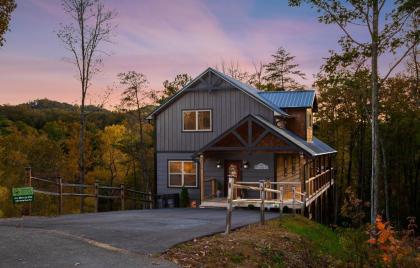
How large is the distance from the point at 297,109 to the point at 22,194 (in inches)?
717

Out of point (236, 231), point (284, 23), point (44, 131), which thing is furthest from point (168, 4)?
point (44, 131)

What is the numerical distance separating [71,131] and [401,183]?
134ft

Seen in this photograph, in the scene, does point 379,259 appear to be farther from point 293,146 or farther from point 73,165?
point 73,165

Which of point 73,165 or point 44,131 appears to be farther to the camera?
point 44,131

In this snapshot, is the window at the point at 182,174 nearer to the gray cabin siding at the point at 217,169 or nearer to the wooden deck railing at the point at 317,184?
the gray cabin siding at the point at 217,169

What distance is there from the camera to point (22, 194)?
43.7ft


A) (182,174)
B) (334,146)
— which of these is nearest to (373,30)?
(182,174)

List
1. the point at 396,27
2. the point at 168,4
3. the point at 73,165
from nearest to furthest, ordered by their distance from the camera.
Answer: the point at 396,27 → the point at 168,4 → the point at 73,165

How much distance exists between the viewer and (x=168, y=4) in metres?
25.5

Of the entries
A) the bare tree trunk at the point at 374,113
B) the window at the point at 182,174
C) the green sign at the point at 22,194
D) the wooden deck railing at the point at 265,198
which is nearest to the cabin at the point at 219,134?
the window at the point at 182,174

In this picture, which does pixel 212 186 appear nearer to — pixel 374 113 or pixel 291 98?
pixel 291 98

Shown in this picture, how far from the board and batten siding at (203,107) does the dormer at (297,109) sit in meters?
2.44

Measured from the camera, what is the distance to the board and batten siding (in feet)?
85.5

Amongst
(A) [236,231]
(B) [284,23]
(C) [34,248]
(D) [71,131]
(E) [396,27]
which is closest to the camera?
(C) [34,248]
